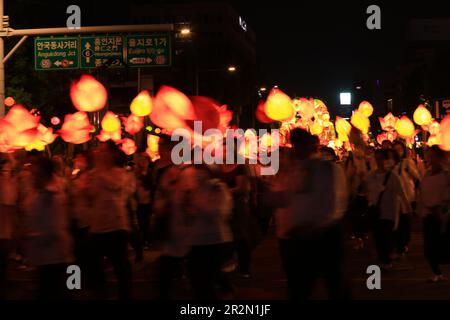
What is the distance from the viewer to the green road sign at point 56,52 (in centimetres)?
2190

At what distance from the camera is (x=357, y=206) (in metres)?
14.3

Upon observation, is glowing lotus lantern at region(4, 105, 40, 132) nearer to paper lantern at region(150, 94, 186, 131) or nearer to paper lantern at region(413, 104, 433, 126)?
paper lantern at region(150, 94, 186, 131)

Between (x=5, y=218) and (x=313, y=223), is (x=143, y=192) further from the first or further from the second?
(x=313, y=223)

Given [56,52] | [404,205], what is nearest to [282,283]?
[404,205]

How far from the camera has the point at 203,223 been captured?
23.8 feet

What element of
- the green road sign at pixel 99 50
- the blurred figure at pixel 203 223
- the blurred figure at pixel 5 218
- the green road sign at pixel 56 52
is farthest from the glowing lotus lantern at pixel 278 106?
the blurred figure at pixel 203 223

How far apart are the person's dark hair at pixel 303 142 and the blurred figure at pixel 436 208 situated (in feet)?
11.8

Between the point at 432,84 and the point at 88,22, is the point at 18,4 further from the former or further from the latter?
the point at 432,84

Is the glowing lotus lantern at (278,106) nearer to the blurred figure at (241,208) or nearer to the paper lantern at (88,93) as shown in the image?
the paper lantern at (88,93)

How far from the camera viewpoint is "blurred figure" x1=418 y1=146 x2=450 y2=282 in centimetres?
987

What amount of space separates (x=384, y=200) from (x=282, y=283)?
7.05ft

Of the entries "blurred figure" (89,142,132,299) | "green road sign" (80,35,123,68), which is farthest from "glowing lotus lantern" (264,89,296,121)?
"green road sign" (80,35,123,68)

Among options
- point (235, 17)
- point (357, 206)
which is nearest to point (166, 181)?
point (357, 206)
